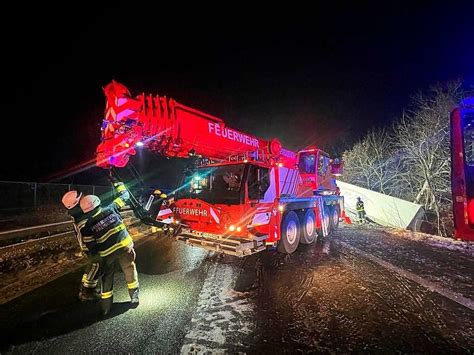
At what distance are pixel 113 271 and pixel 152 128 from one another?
8.07 ft

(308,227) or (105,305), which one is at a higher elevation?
(308,227)

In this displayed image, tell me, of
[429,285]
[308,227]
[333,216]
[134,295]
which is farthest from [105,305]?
[333,216]

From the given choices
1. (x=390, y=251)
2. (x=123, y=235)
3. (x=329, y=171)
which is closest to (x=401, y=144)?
(x=329, y=171)

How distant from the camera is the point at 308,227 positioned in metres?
7.88

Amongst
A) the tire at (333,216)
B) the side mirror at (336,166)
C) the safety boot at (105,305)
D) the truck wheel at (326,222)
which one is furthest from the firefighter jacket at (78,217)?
the side mirror at (336,166)

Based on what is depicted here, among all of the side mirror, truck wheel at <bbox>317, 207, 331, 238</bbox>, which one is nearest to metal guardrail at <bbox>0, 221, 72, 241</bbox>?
truck wheel at <bbox>317, 207, 331, 238</bbox>

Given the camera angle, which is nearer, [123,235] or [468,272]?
[123,235]

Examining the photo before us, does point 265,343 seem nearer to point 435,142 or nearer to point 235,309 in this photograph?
point 235,309

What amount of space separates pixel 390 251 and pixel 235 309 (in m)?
5.87

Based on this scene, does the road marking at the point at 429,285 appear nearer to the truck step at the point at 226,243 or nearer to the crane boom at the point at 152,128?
the truck step at the point at 226,243

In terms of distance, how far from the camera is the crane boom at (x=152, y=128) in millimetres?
4613

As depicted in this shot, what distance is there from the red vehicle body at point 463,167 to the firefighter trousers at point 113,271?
4923 mm

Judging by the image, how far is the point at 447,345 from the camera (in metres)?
2.99

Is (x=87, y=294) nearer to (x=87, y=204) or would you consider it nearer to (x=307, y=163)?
(x=87, y=204)
